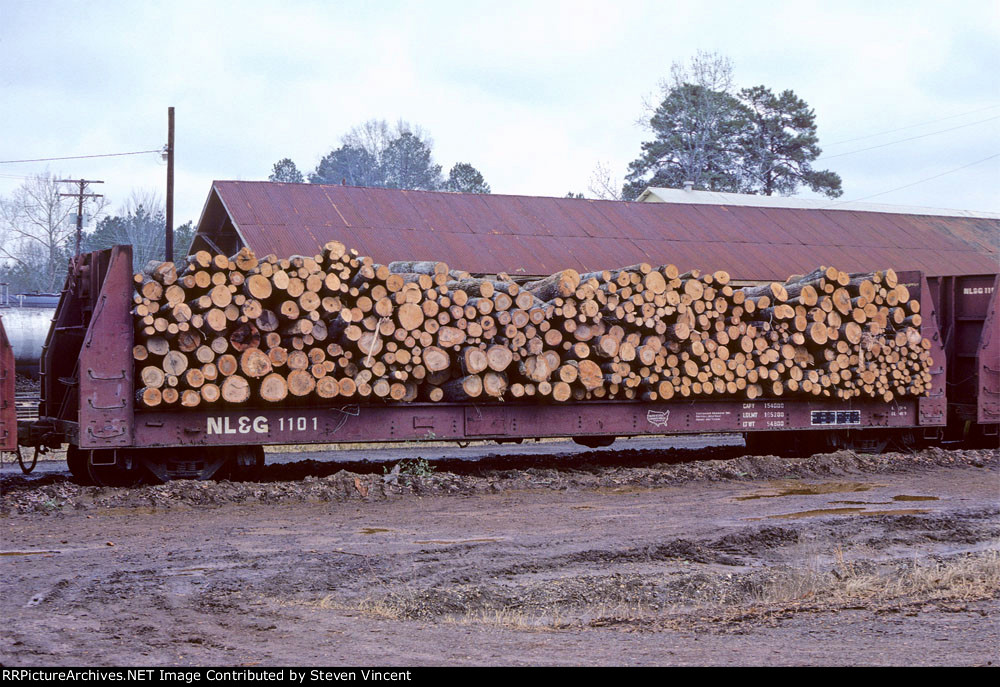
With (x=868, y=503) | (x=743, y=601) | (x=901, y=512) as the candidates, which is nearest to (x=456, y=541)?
(x=743, y=601)

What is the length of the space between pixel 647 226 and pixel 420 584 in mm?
19158

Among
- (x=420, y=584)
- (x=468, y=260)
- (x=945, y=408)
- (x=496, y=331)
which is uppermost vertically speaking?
(x=468, y=260)

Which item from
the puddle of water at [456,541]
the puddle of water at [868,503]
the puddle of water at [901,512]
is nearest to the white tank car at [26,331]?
the puddle of water at [456,541]

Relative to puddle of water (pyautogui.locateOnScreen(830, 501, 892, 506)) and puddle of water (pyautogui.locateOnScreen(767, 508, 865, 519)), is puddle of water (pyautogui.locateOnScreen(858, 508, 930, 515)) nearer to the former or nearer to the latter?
puddle of water (pyautogui.locateOnScreen(767, 508, 865, 519))

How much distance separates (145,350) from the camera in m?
11.4

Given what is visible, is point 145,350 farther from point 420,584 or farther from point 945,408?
point 945,408

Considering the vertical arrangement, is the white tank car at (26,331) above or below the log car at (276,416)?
above

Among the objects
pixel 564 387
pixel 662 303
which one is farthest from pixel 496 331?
pixel 662 303

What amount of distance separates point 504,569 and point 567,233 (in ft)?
54.8

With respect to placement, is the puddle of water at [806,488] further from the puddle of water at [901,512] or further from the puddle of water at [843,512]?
the puddle of water at [901,512]

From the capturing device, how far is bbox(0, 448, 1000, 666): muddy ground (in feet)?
19.1

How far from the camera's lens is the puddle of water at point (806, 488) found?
12.6 metres

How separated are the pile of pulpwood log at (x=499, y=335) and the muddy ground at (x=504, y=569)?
1260 mm

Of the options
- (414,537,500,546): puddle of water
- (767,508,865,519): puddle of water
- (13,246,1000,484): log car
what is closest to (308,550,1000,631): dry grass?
(414,537,500,546): puddle of water
